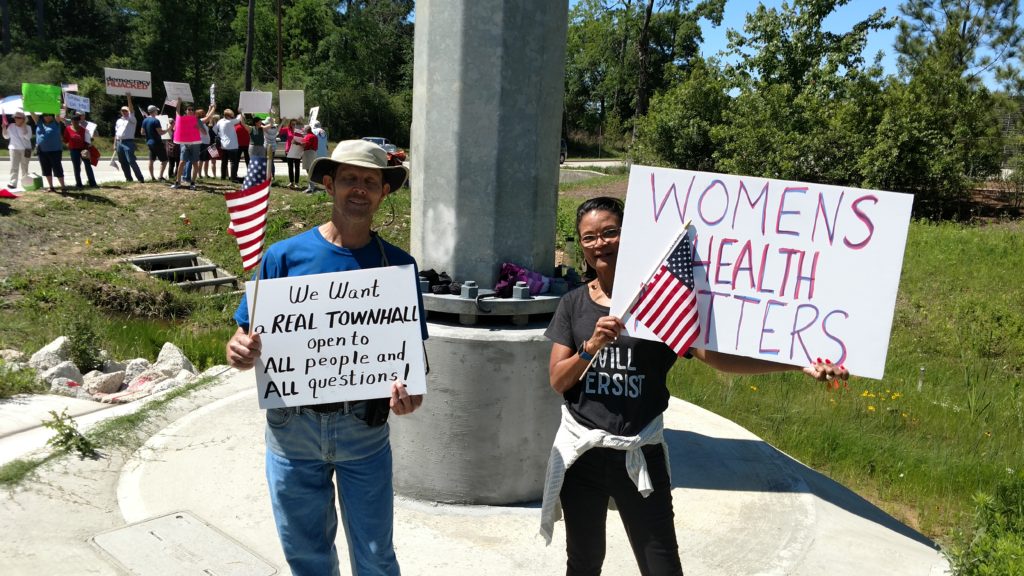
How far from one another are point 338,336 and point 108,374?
4698mm

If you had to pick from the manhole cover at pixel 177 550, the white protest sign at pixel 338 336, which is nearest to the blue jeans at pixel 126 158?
the manhole cover at pixel 177 550

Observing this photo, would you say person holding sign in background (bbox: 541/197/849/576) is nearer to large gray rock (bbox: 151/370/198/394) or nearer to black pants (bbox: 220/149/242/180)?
large gray rock (bbox: 151/370/198/394)

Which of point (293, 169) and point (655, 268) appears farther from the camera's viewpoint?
point (293, 169)

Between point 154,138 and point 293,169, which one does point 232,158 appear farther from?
point 154,138

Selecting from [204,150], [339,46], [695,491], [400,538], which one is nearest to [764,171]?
[204,150]

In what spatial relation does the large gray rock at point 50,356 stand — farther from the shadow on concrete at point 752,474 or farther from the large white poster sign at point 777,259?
the large white poster sign at point 777,259

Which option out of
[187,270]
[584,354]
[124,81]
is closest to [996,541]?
[584,354]

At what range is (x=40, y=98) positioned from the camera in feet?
48.4

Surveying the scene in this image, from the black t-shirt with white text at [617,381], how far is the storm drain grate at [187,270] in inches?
418

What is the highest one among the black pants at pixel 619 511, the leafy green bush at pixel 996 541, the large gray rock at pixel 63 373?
the black pants at pixel 619 511

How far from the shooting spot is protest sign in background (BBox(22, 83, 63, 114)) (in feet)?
48.3

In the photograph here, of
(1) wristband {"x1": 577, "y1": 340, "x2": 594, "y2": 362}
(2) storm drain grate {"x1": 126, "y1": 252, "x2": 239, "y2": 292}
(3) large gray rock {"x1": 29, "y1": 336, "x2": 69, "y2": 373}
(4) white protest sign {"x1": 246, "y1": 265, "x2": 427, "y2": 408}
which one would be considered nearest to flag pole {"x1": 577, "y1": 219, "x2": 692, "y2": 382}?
(1) wristband {"x1": 577, "y1": 340, "x2": 594, "y2": 362}

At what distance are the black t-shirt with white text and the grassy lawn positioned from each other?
2.00m

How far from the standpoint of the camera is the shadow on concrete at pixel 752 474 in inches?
191
